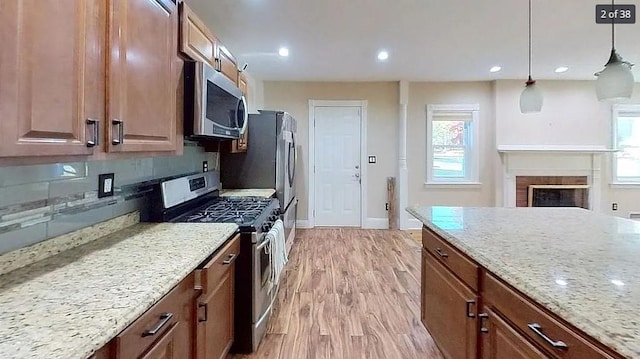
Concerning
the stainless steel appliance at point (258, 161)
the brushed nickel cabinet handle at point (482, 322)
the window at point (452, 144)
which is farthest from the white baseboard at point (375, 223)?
the brushed nickel cabinet handle at point (482, 322)

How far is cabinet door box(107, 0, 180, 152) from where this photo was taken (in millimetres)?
1427

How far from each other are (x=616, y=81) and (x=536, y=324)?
6.04 ft

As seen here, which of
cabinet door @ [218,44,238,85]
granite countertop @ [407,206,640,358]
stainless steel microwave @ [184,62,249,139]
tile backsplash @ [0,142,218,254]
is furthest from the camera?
cabinet door @ [218,44,238,85]

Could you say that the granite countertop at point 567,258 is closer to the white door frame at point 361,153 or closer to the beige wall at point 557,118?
the white door frame at point 361,153

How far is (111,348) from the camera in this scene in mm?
998

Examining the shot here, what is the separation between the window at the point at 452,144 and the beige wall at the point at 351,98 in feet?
2.01

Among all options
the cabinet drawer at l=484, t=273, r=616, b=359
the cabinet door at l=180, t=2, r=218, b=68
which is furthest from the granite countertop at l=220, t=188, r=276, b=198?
the cabinet drawer at l=484, t=273, r=616, b=359

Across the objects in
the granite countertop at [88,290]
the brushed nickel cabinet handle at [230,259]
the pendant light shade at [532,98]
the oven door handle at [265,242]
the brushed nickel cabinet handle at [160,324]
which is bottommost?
the brushed nickel cabinet handle at [160,324]

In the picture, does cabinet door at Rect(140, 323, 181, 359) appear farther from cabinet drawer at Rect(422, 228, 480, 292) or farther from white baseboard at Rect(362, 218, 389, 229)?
white baseboard at Rect(362, 218, 389, 229)

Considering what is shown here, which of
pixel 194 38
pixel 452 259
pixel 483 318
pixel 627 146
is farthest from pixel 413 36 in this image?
pixel 627 146

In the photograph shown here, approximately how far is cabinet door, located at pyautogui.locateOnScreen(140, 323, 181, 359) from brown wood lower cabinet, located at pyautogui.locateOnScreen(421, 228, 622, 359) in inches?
44.9

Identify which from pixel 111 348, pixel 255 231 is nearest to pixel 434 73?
pixel 255 231

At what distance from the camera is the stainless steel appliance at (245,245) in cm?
235

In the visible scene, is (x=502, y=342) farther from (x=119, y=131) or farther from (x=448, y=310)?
(x=119, y=131)
